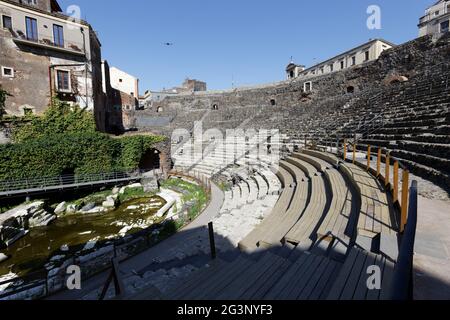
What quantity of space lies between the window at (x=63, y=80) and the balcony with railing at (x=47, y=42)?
6.05 ft

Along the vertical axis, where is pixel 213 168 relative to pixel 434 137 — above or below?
below

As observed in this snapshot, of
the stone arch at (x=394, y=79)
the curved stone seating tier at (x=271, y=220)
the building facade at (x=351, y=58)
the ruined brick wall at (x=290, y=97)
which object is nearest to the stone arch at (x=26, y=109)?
the ruined brick wall at (x=290, y=97)

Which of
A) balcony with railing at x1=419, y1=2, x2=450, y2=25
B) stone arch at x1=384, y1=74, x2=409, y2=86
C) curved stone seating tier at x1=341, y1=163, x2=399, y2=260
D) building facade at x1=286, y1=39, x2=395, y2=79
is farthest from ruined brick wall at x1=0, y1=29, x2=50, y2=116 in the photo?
balcony with railing at x1=419, y1=2, x2=450, y2=25

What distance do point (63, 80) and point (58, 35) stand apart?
3784mm

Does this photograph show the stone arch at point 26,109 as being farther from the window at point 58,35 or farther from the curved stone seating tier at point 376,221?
the curved stone seating tier at point 376,221

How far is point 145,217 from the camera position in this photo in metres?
12.9

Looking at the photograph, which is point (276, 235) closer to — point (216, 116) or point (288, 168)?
point (288, 168)

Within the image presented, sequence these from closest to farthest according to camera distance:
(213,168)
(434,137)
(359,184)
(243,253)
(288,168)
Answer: (243,253), (359,184), (434,137), (288,168), (213,168)

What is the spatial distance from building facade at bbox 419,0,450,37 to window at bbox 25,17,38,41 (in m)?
43.2

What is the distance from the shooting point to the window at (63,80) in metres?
20.4

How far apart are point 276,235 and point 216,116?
27.8 metres

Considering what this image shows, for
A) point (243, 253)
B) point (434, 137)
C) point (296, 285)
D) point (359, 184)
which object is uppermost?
point (434, 137)

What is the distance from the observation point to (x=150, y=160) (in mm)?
22562
